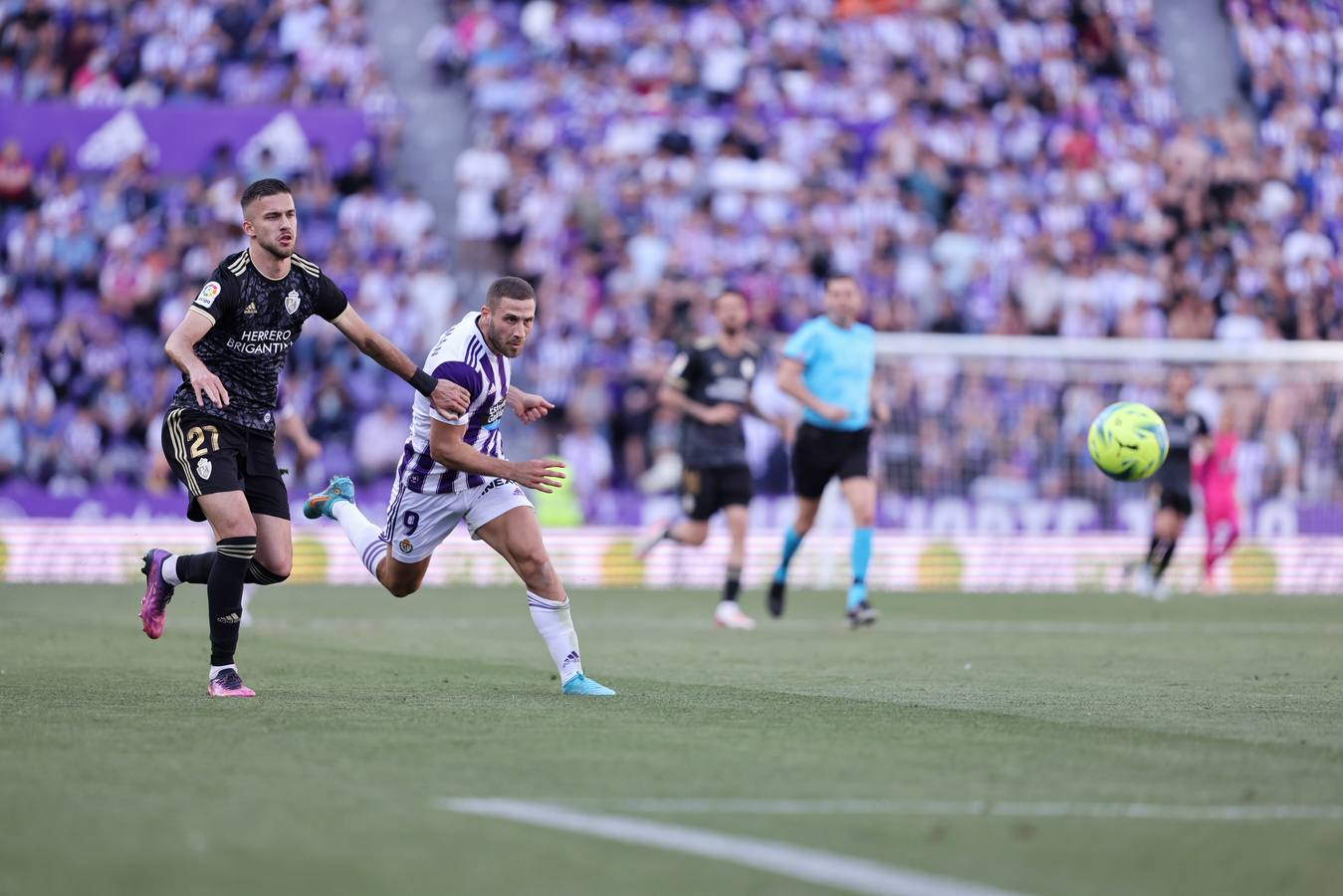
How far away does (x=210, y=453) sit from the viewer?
371 inches

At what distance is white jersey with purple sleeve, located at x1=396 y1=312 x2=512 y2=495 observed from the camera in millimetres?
9492

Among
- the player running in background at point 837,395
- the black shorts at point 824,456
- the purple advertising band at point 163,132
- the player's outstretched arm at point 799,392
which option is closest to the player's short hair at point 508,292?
the player's outstretched arm at point 799,392

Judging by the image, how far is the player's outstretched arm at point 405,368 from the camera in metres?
9.29

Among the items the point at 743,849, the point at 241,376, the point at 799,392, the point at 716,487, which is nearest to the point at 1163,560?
the point at 716,487

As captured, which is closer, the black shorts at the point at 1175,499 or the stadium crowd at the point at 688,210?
the black shorts at the point at 1175,499

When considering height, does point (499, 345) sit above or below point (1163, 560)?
above

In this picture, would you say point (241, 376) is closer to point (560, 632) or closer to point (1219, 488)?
point (560, 632)

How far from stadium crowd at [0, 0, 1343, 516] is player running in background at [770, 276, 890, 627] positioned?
691 centimetres

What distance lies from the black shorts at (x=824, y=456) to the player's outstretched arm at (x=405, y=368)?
680 centimetres

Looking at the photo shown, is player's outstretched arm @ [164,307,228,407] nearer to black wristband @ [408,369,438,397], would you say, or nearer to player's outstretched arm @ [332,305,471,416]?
player's outstretched arm @ [332,305,471,416]

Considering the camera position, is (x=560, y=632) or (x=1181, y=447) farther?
(x=1181, y=447)

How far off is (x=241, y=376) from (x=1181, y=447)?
13.4m

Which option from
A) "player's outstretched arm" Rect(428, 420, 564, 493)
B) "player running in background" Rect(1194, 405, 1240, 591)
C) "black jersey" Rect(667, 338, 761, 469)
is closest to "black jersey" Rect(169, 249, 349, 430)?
"player's outstretched arm" Rect(428, 420, 564, 493)

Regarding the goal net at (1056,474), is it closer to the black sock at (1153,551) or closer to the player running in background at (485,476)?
the black sock at (1153,551)
